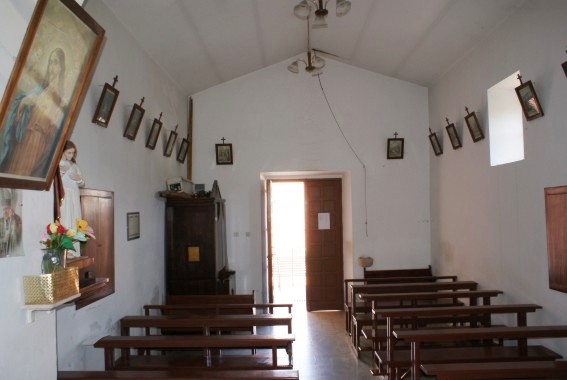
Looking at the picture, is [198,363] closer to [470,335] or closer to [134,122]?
[470,335]

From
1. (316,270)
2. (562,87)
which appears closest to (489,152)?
(562,87)

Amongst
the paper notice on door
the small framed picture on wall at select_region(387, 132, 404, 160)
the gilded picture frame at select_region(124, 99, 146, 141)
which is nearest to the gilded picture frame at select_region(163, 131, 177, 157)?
the gilded picture frame at select_region(124, 99, 146, 141)

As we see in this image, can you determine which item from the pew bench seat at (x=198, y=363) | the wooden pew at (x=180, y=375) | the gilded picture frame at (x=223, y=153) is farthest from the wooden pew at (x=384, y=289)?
the gilded picture frame at (x=223, y=153)

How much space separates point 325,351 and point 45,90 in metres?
4.43

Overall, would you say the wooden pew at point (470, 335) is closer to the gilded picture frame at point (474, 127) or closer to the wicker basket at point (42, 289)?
the wicker basket at point (42, 289)

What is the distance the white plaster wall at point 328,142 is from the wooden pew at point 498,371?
430cm

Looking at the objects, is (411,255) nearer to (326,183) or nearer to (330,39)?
(326,183)

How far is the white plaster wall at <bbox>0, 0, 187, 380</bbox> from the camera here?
204 centimetres

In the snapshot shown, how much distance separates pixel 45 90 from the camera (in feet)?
6.86

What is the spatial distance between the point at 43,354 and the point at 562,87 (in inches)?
162

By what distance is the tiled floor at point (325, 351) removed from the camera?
15.3 ft

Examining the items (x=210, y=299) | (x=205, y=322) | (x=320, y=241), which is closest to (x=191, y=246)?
(x=210, y=299)

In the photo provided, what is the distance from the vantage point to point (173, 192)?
551 centimetres

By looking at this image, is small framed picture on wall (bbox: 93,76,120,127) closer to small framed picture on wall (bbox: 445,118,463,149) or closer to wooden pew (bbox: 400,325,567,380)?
wooden pew (bbox: 400,325,567,380)
